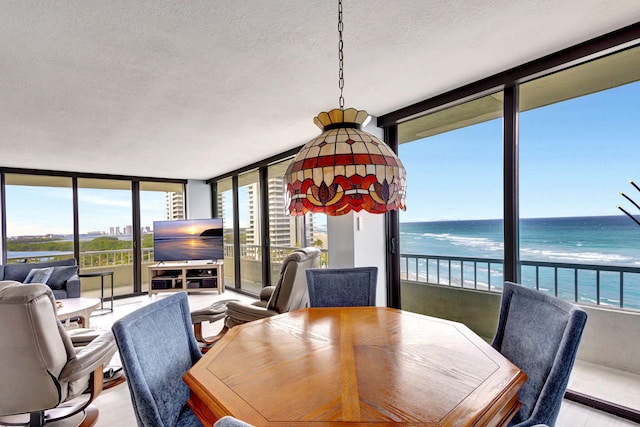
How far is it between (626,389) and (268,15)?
3378mm

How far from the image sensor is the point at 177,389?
1.47 meters

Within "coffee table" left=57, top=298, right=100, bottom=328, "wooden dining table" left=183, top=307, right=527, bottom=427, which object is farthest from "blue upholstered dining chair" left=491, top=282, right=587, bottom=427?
"coffee table" left=57, top=298, right=100, bottom=328

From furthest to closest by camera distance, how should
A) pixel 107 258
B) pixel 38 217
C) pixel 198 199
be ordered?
pixel 198 199, pixel 107 258, pixel 38 217

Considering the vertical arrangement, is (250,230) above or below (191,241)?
above

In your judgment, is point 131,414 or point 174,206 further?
point 174,206

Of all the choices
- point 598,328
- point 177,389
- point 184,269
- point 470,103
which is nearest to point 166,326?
point 177,389

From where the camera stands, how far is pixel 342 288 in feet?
8.32

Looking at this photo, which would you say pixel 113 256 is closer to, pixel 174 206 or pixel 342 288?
pixel 174 206

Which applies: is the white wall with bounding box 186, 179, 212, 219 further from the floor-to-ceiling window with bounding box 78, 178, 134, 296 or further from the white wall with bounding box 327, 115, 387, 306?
the white wall with bounding box 327, 115, 387, 306

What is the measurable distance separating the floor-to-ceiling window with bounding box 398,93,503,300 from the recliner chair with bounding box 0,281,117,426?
9.64 ft

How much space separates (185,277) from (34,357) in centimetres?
445

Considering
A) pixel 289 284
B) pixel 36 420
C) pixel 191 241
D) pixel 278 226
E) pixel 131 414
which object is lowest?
pixel 131 414

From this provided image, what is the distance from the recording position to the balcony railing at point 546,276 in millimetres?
2639

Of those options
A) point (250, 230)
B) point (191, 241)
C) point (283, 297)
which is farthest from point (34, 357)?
point (191, 241)
